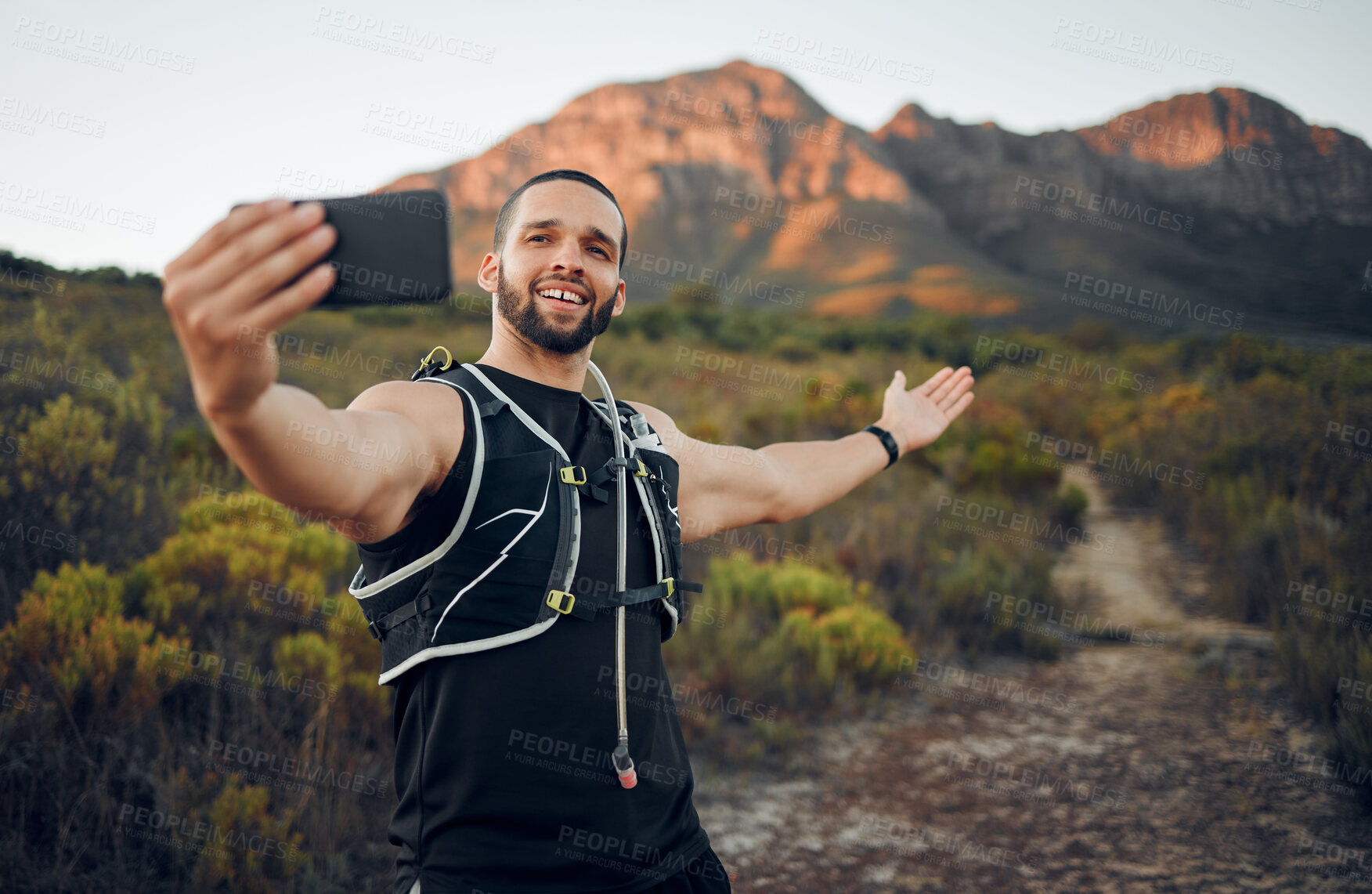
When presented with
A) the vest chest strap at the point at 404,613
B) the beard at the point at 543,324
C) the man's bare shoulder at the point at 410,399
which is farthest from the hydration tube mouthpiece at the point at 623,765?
the beard at the point at 543,324

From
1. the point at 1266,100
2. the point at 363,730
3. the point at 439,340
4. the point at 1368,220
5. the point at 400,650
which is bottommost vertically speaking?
the point at 363,730

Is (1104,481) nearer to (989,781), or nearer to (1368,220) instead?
(989,781)

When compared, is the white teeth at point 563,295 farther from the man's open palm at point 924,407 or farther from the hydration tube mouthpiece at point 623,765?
the man's open palm at point 924,407

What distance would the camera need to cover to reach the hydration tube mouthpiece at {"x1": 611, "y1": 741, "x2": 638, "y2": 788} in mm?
1556

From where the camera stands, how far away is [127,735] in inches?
119

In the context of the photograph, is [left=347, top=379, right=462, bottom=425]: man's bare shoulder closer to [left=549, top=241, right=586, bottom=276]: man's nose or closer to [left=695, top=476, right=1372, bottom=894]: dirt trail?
[left=549, top=241, right=586, bottom=276]: man's nose

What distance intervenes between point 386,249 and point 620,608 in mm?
981

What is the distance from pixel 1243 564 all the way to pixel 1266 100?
7306cm

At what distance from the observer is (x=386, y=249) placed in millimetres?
975

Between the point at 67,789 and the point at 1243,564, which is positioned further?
the point at 1243,564

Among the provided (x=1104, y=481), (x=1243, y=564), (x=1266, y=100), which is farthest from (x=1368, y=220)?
(x=1243, y=564)

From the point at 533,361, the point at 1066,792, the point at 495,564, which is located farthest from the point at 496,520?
the point at 1066,792

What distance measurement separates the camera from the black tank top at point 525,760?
1463 mm

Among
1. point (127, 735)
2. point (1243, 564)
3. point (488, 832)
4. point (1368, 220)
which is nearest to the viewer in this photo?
point (488, 832)
